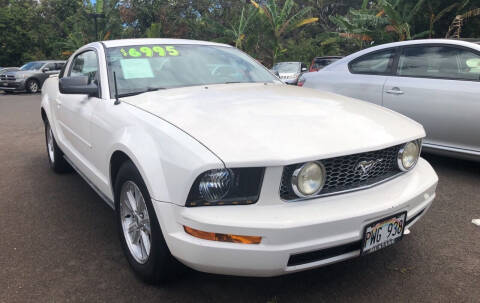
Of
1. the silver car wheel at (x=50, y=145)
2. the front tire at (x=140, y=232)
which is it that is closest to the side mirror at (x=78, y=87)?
the front tire at (x=140, y=232)

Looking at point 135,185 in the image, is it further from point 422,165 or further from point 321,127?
point 422,165

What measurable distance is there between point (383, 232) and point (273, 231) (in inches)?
26.1

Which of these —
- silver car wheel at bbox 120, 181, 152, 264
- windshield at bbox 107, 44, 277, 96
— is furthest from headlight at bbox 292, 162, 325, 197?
windshield at bbox 107, 44, 277, 96

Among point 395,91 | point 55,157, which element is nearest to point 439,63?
point 395,91

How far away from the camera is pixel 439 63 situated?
459 cm

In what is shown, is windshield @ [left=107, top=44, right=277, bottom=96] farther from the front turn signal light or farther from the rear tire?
the rear tire

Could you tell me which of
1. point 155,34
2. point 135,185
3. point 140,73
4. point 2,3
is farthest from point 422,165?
point 2,3

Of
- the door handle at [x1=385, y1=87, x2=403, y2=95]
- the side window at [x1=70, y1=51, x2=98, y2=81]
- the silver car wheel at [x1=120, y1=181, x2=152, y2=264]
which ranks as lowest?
the silver car wheel at [x1=120, y1=181, x2=152, y2=264]

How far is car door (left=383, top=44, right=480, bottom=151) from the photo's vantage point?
4203mm

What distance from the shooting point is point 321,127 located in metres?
2.20

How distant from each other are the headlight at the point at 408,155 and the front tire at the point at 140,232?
1.44 metres

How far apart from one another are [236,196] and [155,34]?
24855 millimetres

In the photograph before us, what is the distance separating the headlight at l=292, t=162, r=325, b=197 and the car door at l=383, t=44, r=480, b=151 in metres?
2.93

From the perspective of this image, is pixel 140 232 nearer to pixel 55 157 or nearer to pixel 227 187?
pixel 227 187
